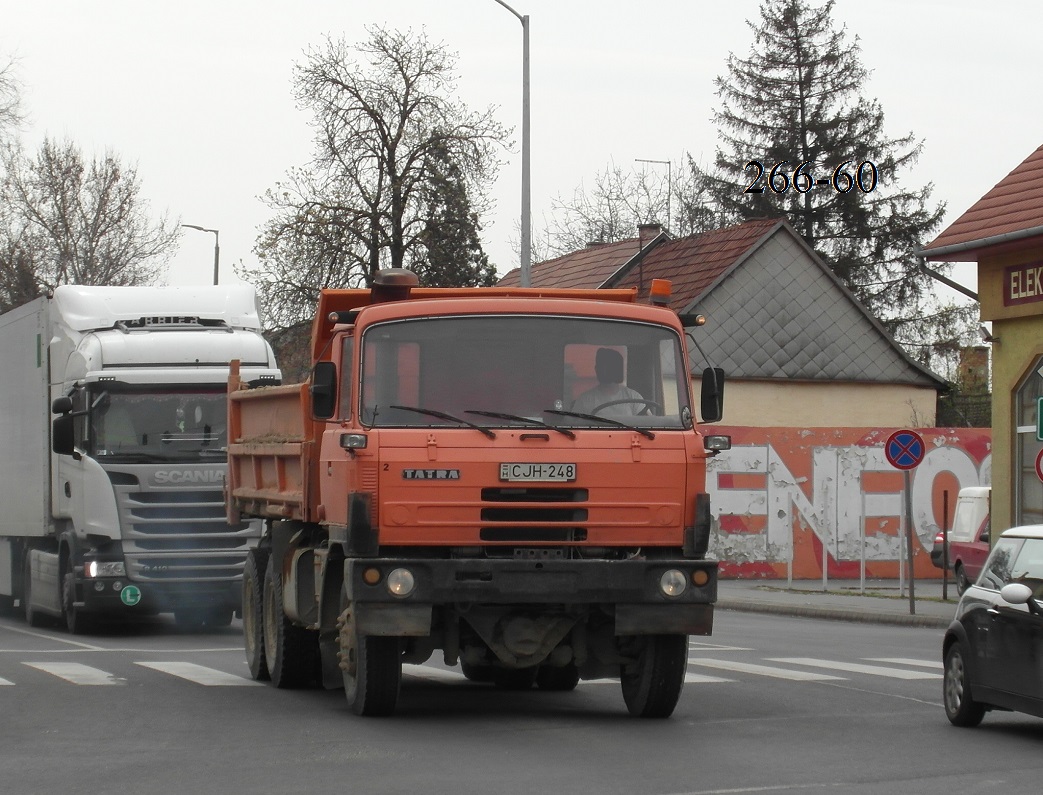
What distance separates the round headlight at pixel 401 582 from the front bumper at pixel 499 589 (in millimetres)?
19

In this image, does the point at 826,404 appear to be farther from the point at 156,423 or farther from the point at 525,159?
the point at 156,423

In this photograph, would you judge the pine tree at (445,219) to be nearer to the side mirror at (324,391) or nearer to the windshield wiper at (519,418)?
the side mirror at (324,391)

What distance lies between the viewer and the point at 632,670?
1170 cm

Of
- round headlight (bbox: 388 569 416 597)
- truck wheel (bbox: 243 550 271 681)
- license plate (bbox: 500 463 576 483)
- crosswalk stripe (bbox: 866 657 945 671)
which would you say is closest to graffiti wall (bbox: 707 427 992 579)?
crosswalk stripe (bbox: 866 657 945 671)

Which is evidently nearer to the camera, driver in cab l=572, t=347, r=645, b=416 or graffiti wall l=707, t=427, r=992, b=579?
driver in cab l=572, t=347, r=645, b=416

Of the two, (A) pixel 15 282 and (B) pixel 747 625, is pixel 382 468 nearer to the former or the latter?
(B) pixel 747 625

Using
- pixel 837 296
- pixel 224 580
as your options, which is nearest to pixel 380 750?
pixel 224 580

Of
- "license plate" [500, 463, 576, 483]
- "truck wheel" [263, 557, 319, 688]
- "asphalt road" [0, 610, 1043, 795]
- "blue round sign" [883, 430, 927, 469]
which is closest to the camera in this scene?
"asphalt road" [0, 610, 1043, 795]

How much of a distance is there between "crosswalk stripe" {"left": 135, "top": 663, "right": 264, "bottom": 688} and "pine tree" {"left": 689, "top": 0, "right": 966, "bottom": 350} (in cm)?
4591

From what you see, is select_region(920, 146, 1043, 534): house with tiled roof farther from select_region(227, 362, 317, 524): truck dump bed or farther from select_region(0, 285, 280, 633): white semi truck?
select_region(227, 362, 317, 524): truck dump bed

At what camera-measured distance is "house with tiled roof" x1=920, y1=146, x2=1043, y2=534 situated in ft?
81.5

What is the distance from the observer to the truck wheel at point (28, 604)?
21828mm

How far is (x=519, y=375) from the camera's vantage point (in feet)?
36.8

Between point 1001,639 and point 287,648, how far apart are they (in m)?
5.15
